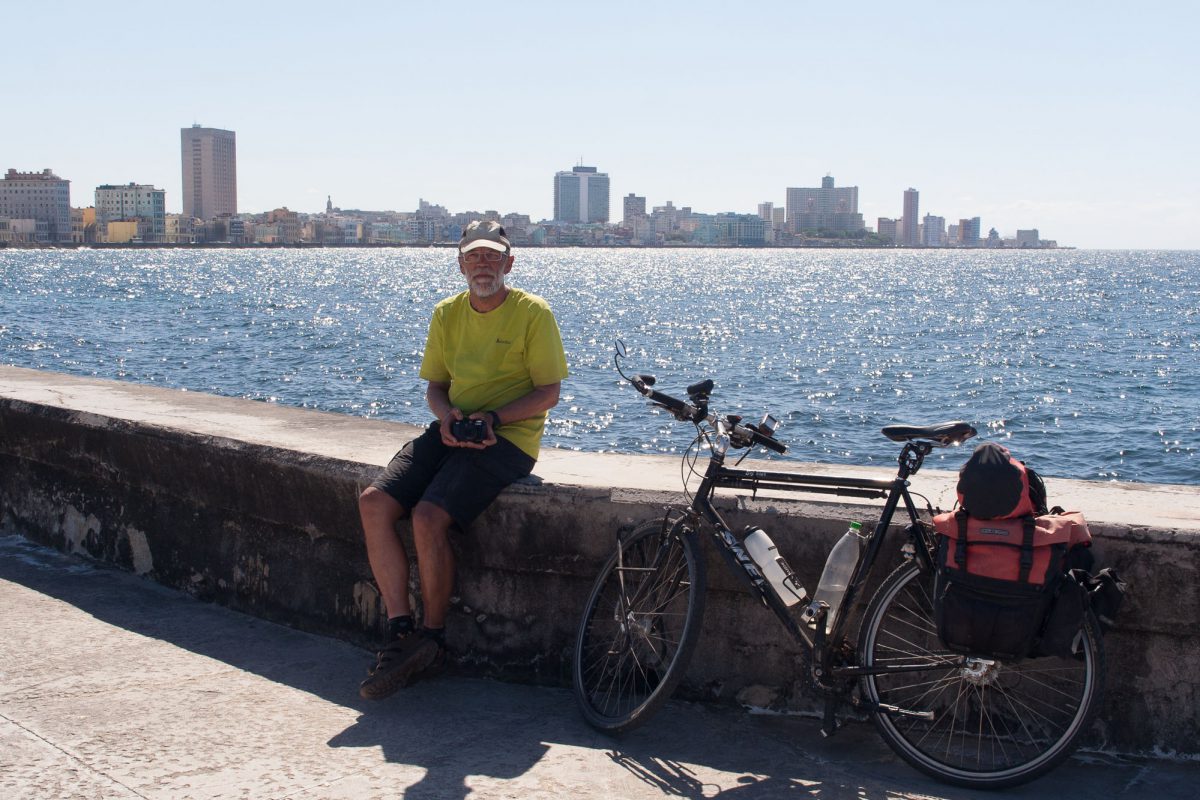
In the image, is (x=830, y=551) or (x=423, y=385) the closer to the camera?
(x=830, y=551)

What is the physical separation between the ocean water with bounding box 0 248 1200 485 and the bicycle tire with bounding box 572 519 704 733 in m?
19.4

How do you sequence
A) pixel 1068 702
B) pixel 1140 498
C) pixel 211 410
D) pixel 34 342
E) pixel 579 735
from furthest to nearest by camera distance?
pixel 34 342 < pixel 211 410 < pixel 1140 498 < pixel 579 735 < pixel 1068 702

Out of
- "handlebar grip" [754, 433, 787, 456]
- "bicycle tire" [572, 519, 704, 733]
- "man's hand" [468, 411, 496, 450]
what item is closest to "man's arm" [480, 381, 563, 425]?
"man's hand" [468, 411, 496, 450]

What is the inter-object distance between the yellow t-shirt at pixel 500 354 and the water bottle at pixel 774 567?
105 cm

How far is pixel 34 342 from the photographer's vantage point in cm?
5053

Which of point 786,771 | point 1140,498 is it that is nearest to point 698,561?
point 786,771

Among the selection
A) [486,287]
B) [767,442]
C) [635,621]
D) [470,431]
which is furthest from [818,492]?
[486,287]

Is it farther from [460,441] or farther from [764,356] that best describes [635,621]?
[764,356]

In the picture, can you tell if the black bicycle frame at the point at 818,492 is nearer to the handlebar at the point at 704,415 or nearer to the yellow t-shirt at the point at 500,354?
the handlebar at the point at 704,415

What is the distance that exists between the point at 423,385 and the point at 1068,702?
3522 cm

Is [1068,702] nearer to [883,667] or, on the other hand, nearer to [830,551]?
[883,667]

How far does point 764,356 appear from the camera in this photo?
48469 mm

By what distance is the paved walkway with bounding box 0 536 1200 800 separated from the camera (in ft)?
12.1

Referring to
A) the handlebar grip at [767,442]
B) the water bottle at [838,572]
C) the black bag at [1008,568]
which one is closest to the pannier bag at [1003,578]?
the black bag at [1008,568]
